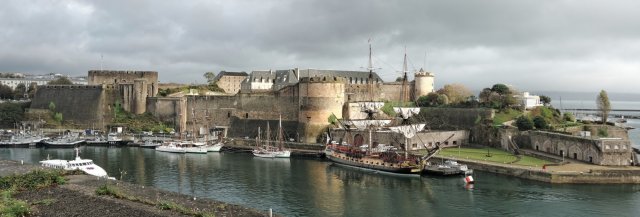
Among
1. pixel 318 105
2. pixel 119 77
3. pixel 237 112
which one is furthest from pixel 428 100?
pixel 119 77

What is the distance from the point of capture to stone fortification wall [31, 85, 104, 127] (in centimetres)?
5869

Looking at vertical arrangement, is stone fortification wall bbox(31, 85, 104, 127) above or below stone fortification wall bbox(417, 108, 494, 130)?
above

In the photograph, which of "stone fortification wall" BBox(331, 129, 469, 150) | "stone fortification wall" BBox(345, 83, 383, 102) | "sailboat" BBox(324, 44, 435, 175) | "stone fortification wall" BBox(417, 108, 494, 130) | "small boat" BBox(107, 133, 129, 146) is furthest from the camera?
"stone fortification wall" BBox(345, 83, 383, 102)

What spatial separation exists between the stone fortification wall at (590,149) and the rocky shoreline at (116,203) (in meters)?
22.4

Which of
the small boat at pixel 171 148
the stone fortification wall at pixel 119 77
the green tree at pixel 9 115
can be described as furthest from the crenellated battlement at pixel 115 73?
the small boat at pixel 171 148

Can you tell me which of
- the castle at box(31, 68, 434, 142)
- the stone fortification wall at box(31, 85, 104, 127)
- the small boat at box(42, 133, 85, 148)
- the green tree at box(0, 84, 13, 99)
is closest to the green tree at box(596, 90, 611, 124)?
the castle at box(31, 68, 434, 142)

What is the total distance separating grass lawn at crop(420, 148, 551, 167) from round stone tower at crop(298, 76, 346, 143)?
1039 centimetres

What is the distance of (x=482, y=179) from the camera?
3077 centimetres

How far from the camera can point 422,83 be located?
57.0 meters

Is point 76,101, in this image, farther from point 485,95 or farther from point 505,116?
point 505,116

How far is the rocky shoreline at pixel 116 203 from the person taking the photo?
17203mm

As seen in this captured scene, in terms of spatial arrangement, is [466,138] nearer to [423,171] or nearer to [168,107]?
[423,171]

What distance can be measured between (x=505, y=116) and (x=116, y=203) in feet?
117

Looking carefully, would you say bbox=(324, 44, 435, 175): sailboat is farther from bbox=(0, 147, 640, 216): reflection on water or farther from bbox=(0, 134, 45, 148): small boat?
bbox=(0, 134, 45, 148): small boat
